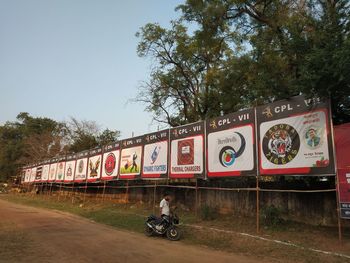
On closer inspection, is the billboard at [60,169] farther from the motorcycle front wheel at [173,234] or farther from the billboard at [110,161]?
the motorcycle front wheel at [173,234]

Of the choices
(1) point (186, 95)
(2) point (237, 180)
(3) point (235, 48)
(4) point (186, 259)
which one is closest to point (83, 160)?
(1) point (186, 95)

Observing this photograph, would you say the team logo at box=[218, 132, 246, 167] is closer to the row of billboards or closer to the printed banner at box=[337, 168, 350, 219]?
the row of billboards

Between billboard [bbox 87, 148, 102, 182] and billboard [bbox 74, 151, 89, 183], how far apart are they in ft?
3.38

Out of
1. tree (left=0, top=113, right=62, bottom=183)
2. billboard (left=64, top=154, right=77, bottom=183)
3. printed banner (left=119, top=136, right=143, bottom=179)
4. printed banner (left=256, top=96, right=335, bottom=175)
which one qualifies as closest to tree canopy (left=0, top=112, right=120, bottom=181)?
Answer: tree (left=0, top=113, right=62, bottom=183)

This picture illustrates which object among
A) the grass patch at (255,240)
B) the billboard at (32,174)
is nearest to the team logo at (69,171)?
the billboard at (32,174)

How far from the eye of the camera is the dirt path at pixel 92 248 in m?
8.97

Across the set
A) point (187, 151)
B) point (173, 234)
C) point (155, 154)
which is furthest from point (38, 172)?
point (173, 234)

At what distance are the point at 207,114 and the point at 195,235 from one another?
1496cm

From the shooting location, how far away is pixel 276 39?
16.5 m

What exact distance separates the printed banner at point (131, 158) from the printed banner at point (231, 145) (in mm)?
6427

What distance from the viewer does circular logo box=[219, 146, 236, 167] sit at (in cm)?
1366

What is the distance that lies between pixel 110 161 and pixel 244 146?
1324 centimetres

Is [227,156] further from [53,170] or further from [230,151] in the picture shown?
[53,170]

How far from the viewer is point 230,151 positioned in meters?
13.8
